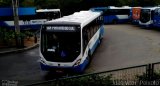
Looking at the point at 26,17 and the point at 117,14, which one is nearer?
the point at 26,17

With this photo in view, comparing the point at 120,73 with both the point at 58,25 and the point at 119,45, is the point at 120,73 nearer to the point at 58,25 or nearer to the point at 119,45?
the point at 58,25

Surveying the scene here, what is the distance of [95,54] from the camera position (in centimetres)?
2108

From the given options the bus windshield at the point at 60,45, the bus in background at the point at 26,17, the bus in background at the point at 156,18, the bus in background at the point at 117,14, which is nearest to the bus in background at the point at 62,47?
the bus windshield at the point at 60,45

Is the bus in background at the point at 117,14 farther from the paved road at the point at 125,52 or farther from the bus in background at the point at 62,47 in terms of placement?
the bus in background at the point at 62,47

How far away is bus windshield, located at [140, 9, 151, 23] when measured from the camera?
34562 mm

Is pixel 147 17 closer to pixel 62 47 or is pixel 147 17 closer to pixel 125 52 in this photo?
pixel 125 52

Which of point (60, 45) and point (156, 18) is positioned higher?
point (60, 45)

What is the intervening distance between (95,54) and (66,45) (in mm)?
6442

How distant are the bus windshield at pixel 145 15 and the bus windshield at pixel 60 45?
829 inches

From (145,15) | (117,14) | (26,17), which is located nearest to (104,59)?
(26,17)

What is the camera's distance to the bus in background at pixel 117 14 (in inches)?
1640

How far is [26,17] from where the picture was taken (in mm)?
34281

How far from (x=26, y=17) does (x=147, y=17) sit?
1344 cm

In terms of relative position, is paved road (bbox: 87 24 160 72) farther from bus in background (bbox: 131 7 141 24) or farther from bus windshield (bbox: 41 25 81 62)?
bus in background (bbox: 131 7 141 24)
